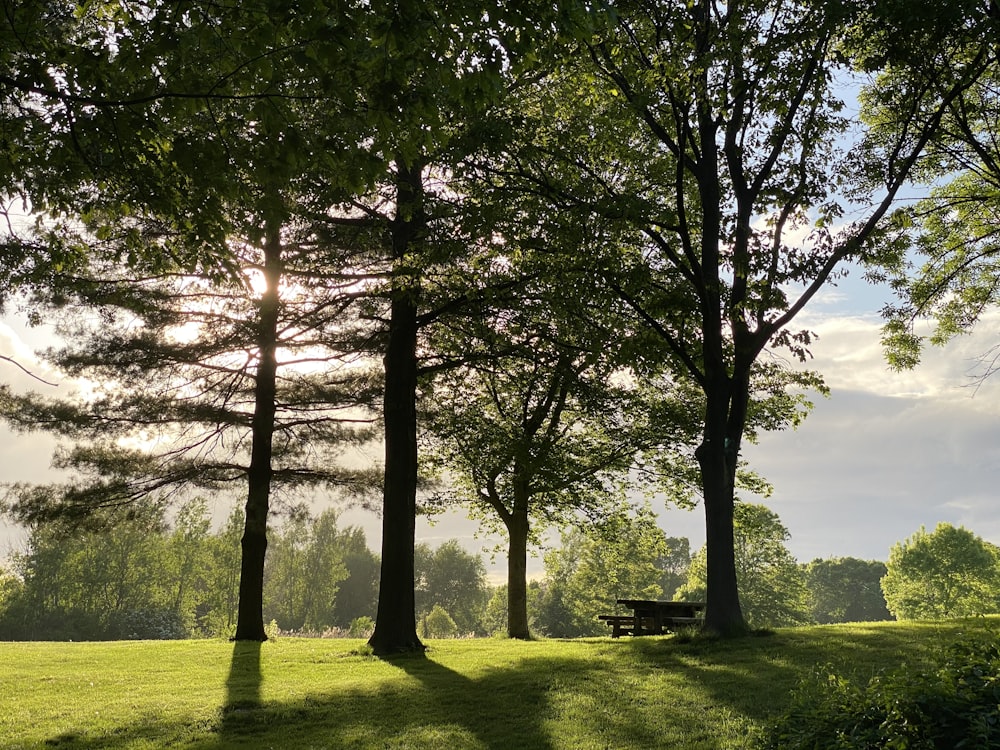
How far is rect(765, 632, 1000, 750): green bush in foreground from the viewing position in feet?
13.5

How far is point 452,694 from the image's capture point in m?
10.3

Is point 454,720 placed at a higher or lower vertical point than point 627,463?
lower

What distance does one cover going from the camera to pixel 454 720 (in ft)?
28.9

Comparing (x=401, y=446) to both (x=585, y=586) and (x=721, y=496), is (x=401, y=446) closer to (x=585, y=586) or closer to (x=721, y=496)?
(x=721, y=496)

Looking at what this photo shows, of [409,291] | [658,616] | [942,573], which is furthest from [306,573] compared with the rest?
[409,291]

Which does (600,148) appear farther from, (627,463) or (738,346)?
(627,463)

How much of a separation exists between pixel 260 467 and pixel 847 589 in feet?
306

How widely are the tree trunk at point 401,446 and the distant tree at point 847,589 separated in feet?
290

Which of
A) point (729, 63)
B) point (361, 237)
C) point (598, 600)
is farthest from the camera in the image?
point (598, 600)

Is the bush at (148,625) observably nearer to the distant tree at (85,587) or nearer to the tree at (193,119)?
the distant tree at (85,587)

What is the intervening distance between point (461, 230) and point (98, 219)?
22.8 feet

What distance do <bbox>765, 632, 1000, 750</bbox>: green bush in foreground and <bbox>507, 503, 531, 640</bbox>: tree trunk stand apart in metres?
19.1

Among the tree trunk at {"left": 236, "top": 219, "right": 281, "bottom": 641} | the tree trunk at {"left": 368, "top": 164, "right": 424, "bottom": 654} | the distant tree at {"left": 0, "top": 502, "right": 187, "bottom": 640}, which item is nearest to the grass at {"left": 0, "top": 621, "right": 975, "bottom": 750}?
the tree trunk at {"left": 368, "top": 164, "right": 424, "bottom": 654}

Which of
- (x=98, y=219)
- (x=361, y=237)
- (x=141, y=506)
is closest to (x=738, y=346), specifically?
(x=361, y=237)
